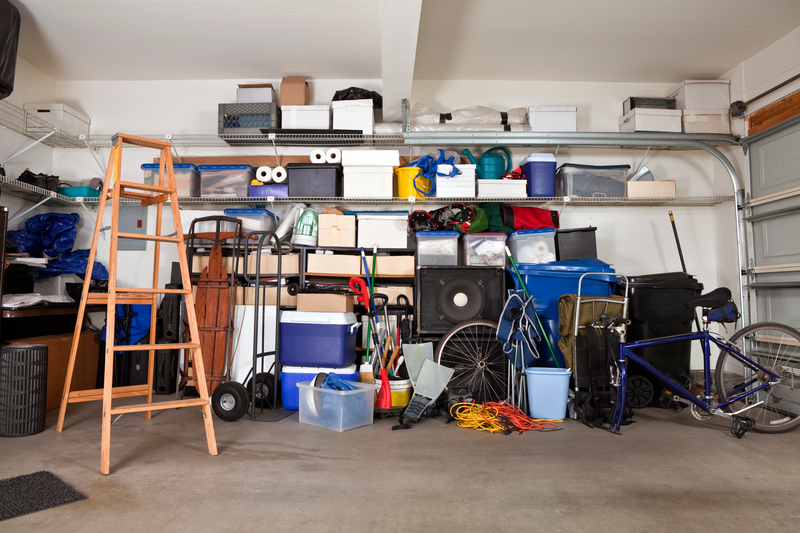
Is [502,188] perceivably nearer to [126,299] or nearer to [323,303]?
[323,303]

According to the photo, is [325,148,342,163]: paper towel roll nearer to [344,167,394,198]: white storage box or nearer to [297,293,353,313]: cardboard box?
[344,167,394,198]: white storage box

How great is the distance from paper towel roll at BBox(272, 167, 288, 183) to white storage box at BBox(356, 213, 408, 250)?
32.8 inches

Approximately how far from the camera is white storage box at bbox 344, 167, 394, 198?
14.1ft

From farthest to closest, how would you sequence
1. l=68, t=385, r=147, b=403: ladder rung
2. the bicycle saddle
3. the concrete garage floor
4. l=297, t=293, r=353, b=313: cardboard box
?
l=297, t=293, r=353, b=313: cardboard box < the bicycle saddle < l=68, t=385, r=147, b=403: ladder rung < the concrete garage floor

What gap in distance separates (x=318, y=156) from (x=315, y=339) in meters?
1.78

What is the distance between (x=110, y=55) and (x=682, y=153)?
5.67m

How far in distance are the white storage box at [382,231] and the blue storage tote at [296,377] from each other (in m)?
1.24

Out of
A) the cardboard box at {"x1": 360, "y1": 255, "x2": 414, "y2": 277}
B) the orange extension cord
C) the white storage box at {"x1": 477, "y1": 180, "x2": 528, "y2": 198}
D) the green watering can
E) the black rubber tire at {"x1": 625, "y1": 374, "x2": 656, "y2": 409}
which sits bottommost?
the orange extension cord

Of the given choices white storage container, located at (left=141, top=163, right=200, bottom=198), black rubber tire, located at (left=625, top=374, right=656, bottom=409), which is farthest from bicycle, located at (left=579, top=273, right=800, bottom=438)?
white storage container, located at (left=141, top=163, right=200, bottom=198)

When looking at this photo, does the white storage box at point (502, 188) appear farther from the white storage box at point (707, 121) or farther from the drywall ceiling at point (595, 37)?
Result: the white storage box at point (707, 121)

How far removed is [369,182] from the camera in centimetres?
431

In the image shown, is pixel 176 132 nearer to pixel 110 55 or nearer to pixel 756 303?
pixel 110 55

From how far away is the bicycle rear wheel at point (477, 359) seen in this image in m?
3.67

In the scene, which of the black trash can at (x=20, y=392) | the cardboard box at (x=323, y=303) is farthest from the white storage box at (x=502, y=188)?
the black trash can at (x=20, y=392)
